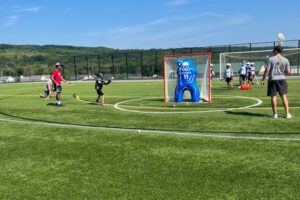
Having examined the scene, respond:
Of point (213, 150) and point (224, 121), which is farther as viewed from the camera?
point (224, 121)

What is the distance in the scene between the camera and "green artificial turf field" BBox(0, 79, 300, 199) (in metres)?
5.64

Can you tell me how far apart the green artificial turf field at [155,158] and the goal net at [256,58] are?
3415 cm

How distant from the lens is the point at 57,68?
1884 cm

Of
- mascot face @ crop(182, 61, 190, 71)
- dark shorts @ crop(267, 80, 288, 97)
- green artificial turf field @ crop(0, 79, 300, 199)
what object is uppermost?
mascot face @ crop(182, 61, 190, 71)

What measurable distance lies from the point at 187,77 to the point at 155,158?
33.0 ft

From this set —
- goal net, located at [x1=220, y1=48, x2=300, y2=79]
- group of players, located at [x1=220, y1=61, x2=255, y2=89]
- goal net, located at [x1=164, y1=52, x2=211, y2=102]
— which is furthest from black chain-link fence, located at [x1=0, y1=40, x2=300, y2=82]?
goal net, located at [x1=164, y1=52, x2=211, y2=102]

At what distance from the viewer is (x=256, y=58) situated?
48469 mm

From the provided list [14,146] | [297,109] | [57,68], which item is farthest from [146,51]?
[14,146]

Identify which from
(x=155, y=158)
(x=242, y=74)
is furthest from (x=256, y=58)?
(x=155, y=158)

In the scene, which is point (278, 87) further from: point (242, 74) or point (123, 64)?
point (123, 64)

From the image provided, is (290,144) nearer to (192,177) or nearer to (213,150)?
(213,150)

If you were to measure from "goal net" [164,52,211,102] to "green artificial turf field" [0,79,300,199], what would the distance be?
4.76 meters

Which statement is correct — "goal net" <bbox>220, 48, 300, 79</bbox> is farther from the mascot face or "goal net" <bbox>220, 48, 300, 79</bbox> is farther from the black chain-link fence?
the mascot face

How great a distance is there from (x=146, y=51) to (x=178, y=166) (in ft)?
193
